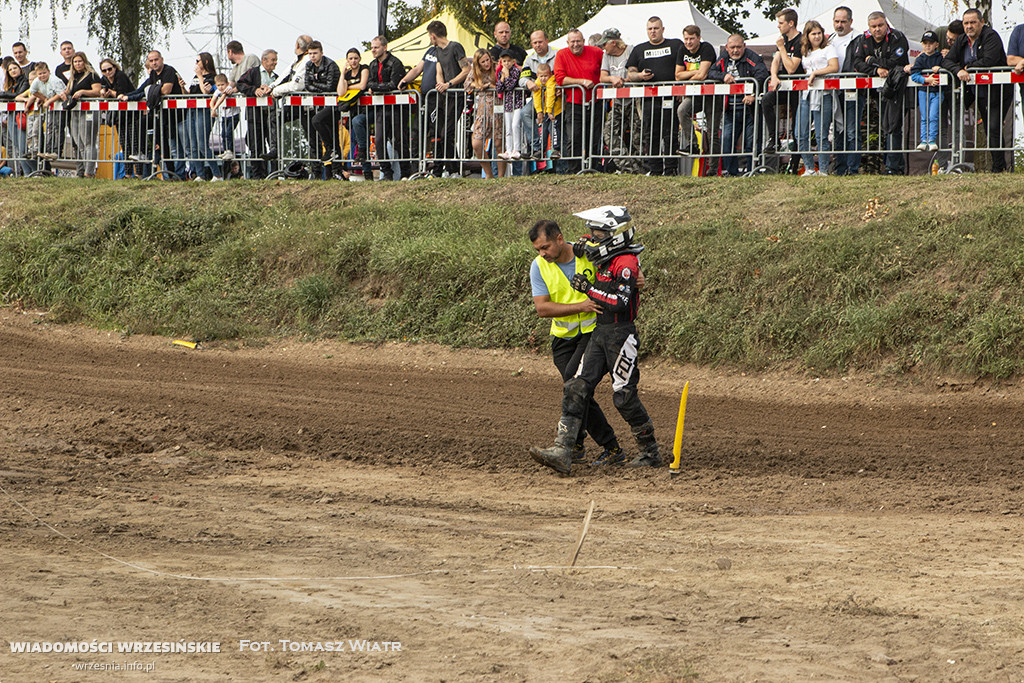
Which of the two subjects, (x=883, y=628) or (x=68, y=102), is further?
(x=68, y=102)

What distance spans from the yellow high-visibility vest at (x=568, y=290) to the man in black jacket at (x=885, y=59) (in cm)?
737

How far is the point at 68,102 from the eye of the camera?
19.0 meters

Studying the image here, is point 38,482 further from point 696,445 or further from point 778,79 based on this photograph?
point 778,79

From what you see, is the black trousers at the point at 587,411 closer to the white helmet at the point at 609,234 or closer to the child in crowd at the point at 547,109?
the white helmet at the point at 609,234

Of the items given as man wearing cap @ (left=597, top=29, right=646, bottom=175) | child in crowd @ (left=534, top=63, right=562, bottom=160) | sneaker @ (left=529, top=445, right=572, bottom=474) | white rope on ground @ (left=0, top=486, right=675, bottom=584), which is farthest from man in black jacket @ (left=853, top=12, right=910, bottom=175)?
white rope on ground @ (left=0, top=486, right=675, bottom=584)

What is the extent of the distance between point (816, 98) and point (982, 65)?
79.2 inches

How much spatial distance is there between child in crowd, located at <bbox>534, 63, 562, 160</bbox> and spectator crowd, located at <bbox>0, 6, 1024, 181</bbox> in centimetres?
2

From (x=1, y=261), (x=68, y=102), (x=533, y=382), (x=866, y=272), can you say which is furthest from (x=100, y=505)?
(x=68, y=102)

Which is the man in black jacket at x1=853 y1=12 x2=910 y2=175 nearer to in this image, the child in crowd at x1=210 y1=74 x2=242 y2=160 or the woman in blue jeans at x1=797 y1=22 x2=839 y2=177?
the woman in blue jeans at x1=797 y1=22 x2=839 y2=177

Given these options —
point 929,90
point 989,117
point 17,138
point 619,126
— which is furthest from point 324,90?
point 989,117

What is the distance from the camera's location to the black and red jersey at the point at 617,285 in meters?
7.86

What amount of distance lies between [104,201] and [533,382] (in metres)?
9.45

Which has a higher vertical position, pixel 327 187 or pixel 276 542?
pixel 327 187

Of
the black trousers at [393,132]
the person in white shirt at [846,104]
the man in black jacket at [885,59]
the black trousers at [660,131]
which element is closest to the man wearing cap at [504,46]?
the black trousers at [393,132]
